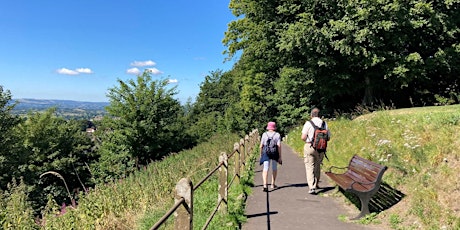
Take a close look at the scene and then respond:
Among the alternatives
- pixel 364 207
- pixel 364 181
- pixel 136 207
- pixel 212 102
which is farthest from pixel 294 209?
pixel 212 102

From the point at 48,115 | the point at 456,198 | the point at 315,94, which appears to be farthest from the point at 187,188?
the point at 48,115

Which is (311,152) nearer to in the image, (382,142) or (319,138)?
(319,138)

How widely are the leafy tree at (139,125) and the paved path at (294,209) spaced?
24593mm

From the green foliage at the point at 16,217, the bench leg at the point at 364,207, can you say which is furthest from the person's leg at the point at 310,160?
the green foliage at the point at 16,217

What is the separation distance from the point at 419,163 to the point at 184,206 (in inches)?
229

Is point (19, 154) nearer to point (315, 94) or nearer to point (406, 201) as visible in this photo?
point (315, 94)

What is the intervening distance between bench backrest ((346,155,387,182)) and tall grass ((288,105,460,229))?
2.21 feet

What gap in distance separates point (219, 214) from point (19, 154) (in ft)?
101

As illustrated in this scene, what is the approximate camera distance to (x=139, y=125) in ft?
111

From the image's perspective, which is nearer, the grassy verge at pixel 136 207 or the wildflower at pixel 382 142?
the grassy verge at pixel 136 207

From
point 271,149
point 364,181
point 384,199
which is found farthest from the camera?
point 271,149

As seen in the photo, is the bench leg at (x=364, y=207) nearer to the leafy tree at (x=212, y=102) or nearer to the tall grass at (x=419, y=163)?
the tall grass at (x=419, y=163)

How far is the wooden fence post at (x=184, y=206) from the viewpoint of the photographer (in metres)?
3.62

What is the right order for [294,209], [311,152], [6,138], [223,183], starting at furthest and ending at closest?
[6,138] < [311,152] < [294,209] < [223,183]
